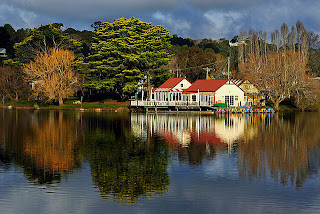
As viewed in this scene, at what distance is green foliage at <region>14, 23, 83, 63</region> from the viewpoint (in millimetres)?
87875

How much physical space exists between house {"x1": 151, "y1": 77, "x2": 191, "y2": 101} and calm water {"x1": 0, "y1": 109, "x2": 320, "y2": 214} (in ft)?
143

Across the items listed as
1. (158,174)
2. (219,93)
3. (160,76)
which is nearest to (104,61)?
(160,76)

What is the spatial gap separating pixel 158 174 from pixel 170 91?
59.5 meters

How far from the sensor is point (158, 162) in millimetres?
25500

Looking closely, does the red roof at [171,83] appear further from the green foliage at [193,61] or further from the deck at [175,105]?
the green foliage at [193,61]

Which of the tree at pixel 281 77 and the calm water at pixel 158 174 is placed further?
the tree at pixel 281 77

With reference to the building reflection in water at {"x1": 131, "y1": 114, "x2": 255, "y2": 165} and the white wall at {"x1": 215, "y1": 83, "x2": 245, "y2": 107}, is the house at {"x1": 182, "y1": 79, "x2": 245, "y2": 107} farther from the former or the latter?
the building reflection in water at {"x1": 131, "y1": 114, "x2": 255, "y2": 165}

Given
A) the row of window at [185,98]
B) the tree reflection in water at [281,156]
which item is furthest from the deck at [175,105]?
the tree reflection in water at [281,156]

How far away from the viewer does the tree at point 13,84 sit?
309 feet

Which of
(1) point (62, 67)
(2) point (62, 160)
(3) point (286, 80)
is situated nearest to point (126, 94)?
(1) point (62, 67)

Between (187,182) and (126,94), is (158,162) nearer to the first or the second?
(187,182)

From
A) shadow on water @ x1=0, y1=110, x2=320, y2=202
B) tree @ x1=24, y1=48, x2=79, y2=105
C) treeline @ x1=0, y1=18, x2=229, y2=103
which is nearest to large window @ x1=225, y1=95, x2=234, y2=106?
treeline @ x1=0, y1=18, x2=229, y2=103

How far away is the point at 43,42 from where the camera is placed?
3543 inches

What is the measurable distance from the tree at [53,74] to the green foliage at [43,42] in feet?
15.6
